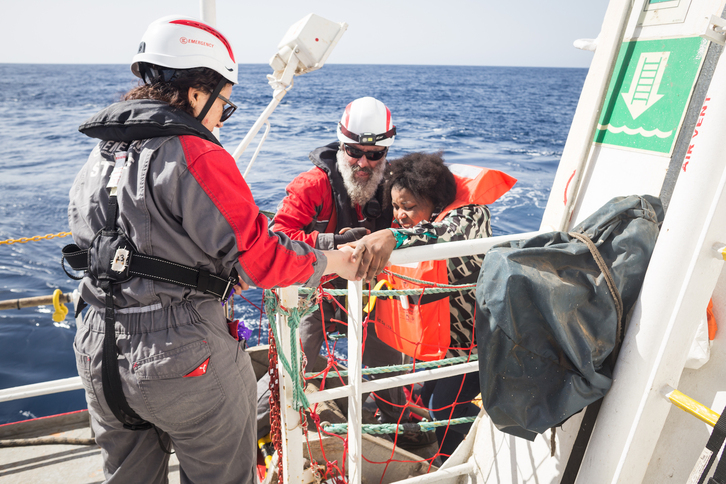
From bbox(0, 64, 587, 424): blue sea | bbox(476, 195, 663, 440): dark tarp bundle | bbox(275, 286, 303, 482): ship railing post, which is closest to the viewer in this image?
bbox(476, 195, 663, 440): dark tarp bundle

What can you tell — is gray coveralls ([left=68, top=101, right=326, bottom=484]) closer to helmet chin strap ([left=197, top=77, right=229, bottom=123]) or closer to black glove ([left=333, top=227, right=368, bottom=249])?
helmet chin strap ([left=197, top=77, right=229, bottom=123])

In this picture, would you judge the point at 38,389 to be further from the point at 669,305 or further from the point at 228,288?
the point at 669,305

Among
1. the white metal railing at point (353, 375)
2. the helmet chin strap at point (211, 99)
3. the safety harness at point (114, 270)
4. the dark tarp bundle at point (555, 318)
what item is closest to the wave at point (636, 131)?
the dark tarp bundle at point (555, 318)

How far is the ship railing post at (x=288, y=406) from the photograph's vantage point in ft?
5.11

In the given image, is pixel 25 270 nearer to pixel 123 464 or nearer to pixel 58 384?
pixel 58 384

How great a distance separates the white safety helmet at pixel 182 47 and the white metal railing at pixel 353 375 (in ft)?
2.52

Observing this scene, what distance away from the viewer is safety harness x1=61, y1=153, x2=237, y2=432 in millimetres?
1341

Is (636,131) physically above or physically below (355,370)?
above

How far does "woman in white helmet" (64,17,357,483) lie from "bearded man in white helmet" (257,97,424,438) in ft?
4.91

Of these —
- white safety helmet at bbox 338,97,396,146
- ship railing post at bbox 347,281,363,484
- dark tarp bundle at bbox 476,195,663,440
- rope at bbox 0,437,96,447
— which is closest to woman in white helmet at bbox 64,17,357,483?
ship railing post at bbox 347,281,363,484

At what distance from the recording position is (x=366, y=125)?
10.7 ft

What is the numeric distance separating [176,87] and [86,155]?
16696mm

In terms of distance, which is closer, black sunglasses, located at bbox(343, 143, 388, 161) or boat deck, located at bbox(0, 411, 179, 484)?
boat deck, located at bbox(0, 411, 179, 484)

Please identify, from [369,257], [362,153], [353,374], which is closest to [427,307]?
[353,374]
